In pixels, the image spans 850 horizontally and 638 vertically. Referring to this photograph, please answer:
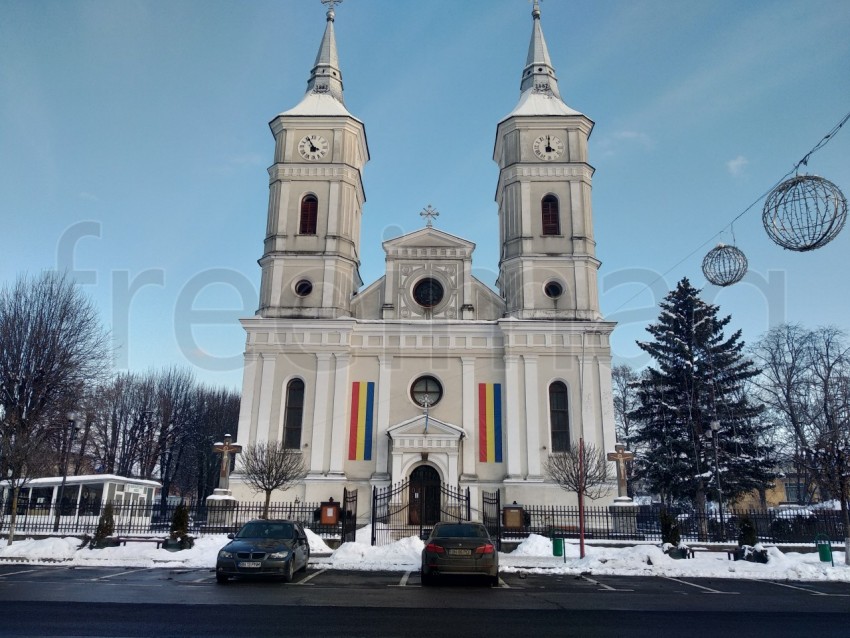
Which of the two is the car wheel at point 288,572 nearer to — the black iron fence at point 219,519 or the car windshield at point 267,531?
the car windshield at point 267,531

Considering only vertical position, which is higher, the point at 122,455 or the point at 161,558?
the point at 122,455

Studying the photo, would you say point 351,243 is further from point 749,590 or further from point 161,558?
point 749,590

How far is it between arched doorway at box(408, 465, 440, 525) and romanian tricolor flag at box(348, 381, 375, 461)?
8.18 feet

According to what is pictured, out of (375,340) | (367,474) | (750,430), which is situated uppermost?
(375,340)

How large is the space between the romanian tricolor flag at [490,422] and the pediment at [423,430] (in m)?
1.45

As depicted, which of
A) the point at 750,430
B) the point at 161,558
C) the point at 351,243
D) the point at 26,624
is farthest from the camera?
the point at 351,243

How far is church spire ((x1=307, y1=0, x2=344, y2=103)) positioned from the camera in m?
38.9

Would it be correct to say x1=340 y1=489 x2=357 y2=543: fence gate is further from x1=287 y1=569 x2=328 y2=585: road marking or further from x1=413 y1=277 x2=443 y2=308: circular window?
x1=413 y1=277 x2=443 y2=308: circular window

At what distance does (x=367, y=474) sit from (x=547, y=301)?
12.1 metres

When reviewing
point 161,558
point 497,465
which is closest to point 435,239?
point 497,465

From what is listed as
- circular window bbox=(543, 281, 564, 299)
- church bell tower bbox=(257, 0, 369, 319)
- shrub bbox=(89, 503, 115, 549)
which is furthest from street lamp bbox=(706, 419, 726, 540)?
shrub bbox=(89, 503, 115, 549)

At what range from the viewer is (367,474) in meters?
29.4

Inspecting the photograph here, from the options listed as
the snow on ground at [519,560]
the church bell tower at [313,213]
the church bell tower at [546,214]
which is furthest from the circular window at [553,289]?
the snow on ground at [519,560]

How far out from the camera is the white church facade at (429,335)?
96.4ft
